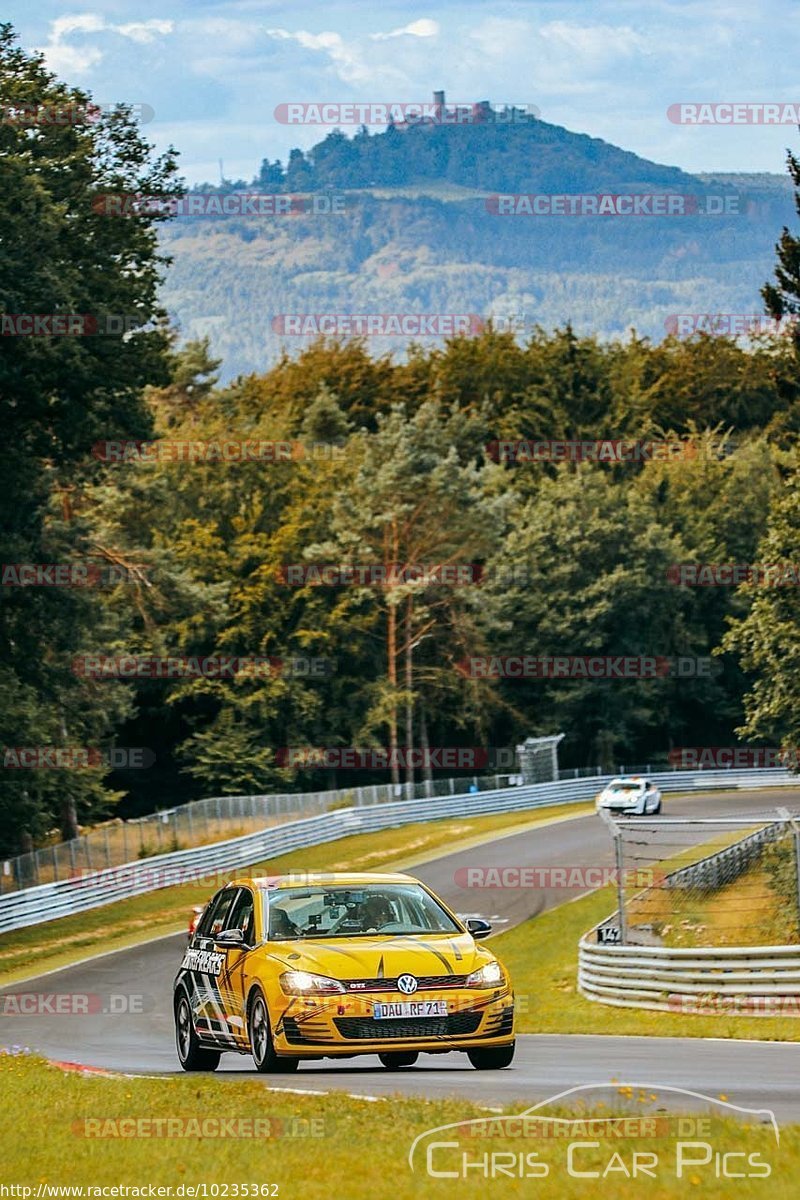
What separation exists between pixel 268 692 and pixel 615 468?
3124 cm

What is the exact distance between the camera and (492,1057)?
14266 millimetres

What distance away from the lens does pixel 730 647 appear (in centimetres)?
4150

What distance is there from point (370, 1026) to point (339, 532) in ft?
216

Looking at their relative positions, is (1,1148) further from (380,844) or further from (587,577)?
(587,577)

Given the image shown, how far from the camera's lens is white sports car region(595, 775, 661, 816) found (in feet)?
207

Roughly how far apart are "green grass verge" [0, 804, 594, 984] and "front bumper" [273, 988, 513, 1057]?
21.8 meters

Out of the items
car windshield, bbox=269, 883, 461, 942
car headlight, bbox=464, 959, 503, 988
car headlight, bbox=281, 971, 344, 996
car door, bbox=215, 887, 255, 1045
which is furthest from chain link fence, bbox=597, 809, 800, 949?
car headlight, bbox=281, 971, 344, 996

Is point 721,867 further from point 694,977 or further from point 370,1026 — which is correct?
point 370,1026

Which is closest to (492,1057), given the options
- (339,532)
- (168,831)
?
(168,831)

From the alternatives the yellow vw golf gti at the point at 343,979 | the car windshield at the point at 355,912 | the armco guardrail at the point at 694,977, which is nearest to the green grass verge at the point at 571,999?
the armco guardrail at the point at 694,977

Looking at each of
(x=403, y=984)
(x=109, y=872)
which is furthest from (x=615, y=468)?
(x=403, y=984)

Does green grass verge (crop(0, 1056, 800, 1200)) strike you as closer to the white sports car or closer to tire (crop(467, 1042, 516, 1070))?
tire (crop(467, 1042, 516, 1070))

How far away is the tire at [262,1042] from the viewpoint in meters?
13.9

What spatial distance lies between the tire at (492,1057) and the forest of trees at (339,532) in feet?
82.6
